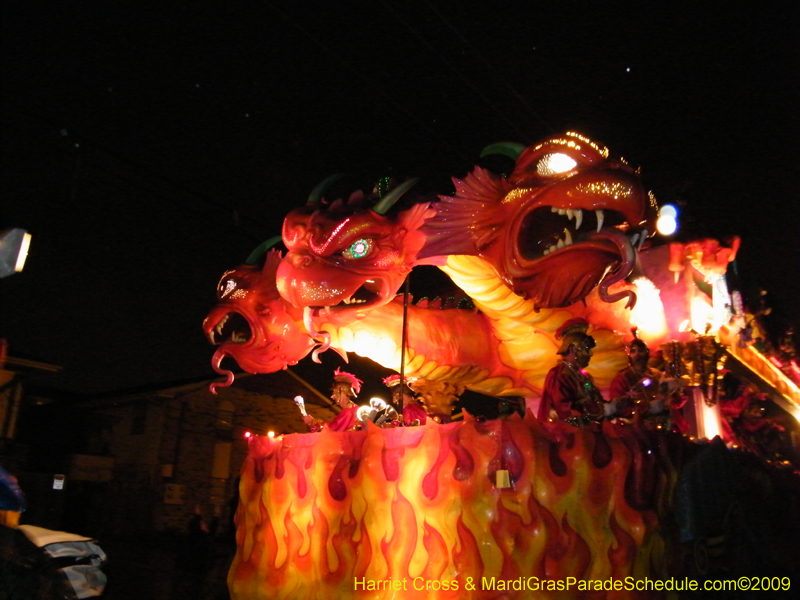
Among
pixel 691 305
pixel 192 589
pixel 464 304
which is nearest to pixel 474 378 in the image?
pixel 464 304

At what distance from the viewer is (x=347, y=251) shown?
7.37 metres

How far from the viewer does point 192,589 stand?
1114cm

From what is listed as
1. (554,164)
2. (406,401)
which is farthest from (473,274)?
(406,401)

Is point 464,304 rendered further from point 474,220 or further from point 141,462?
point 141,462

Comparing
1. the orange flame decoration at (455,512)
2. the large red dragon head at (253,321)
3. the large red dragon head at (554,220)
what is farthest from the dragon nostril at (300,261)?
the orange flame decoration at (455,512)

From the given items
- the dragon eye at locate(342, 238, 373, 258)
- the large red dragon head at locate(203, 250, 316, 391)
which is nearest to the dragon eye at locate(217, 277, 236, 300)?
the large red dragon head at locate(203, 250, 316, 391)

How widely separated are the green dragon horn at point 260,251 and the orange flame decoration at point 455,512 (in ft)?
7.93

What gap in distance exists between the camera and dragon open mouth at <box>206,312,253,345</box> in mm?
8656

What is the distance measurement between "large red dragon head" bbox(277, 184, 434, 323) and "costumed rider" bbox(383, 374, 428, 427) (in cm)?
156

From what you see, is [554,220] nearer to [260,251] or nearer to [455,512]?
[455,512]

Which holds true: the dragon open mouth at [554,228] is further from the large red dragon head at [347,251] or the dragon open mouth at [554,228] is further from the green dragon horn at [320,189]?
the green dragon horn at [320,189]

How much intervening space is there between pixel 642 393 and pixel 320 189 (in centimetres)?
408

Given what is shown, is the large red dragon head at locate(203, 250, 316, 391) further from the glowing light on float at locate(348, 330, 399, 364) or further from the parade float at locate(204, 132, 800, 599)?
the glowing light on float at locate(348, 330, 399, 364)

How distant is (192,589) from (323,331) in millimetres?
5604
